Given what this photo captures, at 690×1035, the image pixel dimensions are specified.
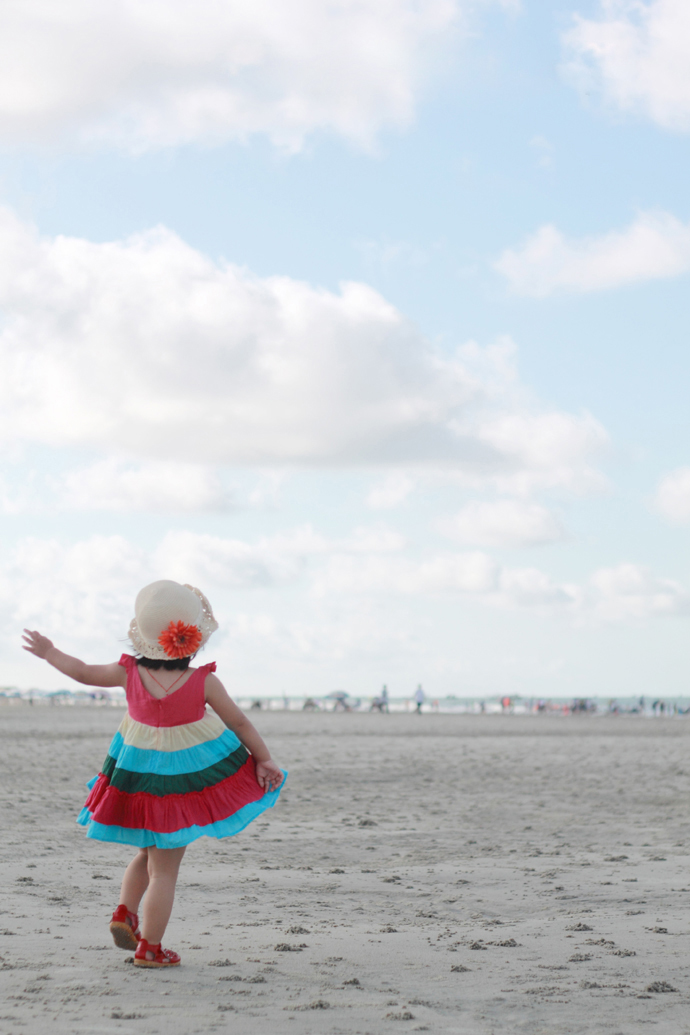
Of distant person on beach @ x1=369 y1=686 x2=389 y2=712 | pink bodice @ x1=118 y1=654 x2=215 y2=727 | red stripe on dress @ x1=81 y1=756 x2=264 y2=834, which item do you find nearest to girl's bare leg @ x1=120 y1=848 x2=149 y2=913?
red stripe on dress @ x1=81 y1=756 x2=264 y2=834

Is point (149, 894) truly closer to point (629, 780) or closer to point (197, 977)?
point (197, 977)

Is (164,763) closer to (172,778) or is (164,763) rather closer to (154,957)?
(172,778)

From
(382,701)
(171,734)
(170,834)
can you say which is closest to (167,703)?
(171,734)

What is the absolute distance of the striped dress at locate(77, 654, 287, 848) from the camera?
477 centimetres

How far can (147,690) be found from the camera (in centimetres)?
498

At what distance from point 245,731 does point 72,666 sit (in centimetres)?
92

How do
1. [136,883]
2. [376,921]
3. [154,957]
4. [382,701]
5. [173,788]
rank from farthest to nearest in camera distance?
[382,701]
[376,921]
[136,883]
[173,788]
[154,957]

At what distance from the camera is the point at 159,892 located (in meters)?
4.70

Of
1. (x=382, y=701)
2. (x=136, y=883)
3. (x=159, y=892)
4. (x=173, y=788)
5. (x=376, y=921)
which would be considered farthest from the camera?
(x=382, y=701)

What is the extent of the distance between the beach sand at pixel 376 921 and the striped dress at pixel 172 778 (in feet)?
2.02

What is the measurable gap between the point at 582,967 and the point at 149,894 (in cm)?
209

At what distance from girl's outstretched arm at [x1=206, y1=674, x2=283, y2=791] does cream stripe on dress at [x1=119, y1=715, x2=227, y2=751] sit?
0.08 meters

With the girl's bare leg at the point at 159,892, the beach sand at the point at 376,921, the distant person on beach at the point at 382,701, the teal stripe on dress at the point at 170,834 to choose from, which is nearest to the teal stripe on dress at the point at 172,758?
the teal stripe on dress at the point at 170,834

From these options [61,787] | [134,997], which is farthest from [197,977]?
[61,787]
